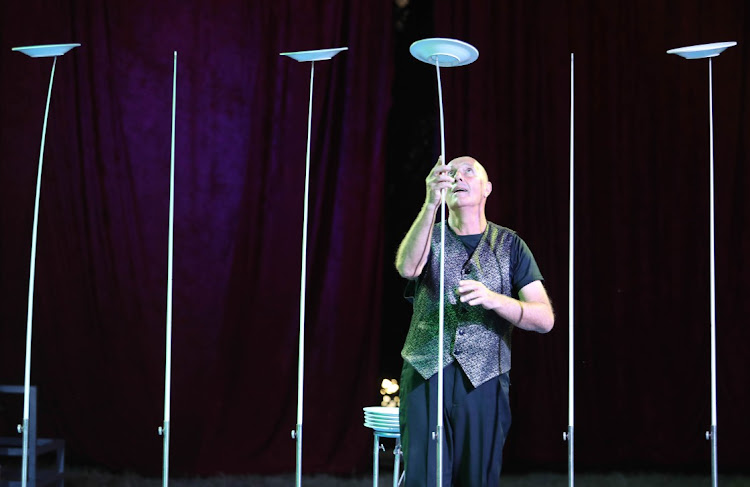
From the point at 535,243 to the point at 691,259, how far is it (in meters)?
0.89

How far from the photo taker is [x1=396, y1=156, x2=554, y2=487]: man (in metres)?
2.36

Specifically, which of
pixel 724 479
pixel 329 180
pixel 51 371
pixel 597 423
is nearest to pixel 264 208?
pixel 329 180

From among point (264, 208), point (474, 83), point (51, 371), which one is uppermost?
point (474, 83)

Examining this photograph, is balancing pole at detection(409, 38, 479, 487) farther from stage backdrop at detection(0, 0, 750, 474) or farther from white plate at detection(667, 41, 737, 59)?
stage backdrop at detection(0, 0, 750, 474)

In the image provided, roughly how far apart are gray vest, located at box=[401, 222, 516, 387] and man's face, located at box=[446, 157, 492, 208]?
3.9 inches

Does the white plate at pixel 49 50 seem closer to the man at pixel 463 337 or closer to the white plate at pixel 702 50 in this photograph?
the man at pixel 463 337

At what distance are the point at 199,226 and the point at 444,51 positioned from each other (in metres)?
2.66

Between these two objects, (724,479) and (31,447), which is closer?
(31,447)

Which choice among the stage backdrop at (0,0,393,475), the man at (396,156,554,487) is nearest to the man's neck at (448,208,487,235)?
the man at (396,156,554,487)

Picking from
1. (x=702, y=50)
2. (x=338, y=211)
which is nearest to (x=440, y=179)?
(x=702, y=50)

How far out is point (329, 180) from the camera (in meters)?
4.52

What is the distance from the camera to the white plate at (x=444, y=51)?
2076 mm

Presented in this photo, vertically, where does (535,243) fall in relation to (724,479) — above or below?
above

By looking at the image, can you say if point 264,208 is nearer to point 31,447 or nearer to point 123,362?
point 123,362
